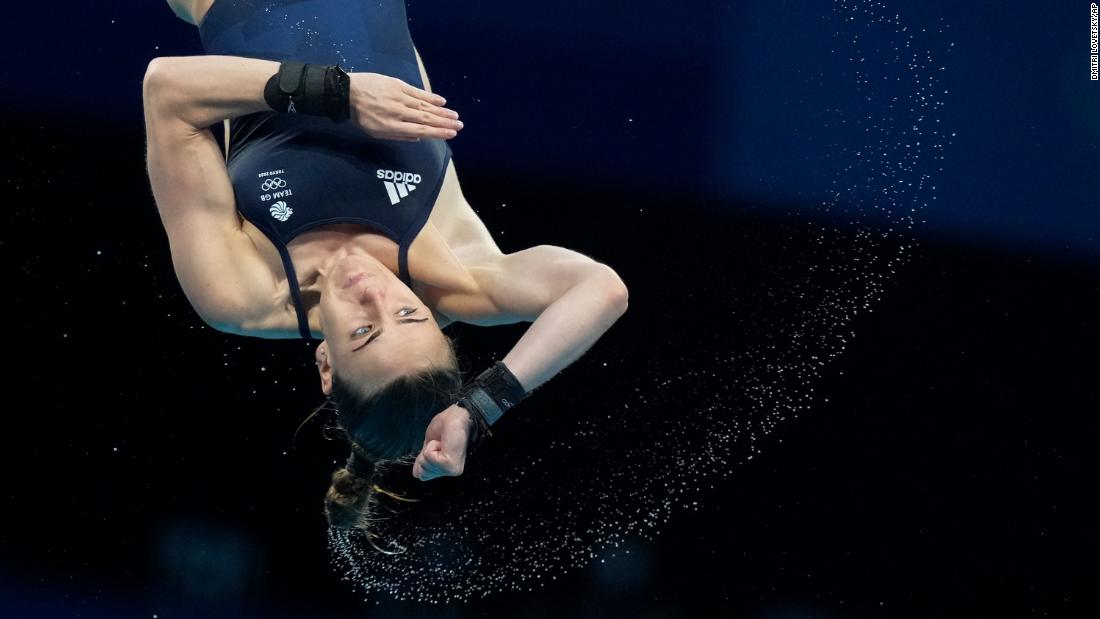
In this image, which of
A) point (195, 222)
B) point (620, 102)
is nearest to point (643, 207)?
point (620, 102)

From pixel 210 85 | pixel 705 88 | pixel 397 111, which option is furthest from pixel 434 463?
pixel 705 88

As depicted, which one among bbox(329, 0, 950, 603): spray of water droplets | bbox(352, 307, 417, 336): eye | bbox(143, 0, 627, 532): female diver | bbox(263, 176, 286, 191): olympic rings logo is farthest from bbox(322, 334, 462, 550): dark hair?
bbox(329, 0, 950, 603): spray of water droplets

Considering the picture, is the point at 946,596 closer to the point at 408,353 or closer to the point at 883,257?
the point at 883,257

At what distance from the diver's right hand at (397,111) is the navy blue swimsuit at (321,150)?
0.21m

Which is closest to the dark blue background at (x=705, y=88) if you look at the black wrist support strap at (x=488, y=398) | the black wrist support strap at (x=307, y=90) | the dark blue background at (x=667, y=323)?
the dark blue background at (x=667, y=323)

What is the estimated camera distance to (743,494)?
155 inches

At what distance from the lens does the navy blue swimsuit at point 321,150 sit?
2.51m

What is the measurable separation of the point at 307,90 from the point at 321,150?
0.86ft

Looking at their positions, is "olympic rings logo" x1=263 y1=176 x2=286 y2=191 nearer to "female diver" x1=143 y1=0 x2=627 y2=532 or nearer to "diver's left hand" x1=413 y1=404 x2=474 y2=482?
"female diver" x1=143 y1=0 x2=627 y2=532

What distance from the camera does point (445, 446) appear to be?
2.16 meters

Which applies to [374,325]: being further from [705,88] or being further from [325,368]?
[705,88]

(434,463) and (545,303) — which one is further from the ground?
(545,303)

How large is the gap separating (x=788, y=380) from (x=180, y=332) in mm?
1850

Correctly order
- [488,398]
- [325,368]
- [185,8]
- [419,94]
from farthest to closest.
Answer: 1. [185,8]
2. [325,368]
3. [419,94]
4. [488,398]
